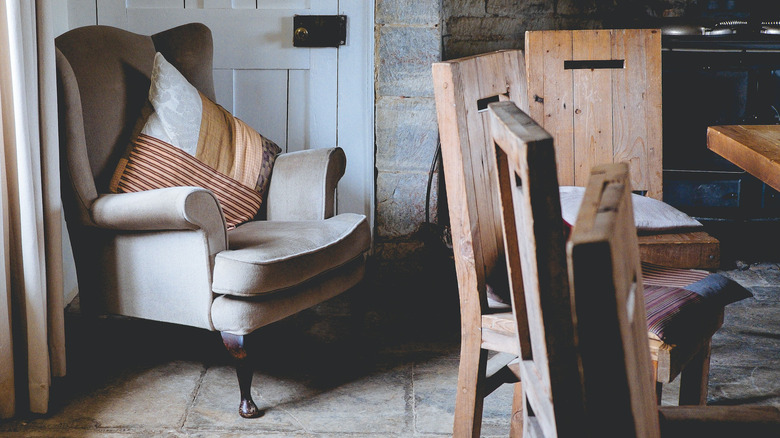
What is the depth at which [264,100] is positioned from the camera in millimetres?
3096

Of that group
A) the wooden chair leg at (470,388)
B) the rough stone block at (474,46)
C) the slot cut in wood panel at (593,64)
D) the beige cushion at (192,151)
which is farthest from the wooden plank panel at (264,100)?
the wooden chair leg at (470,388)

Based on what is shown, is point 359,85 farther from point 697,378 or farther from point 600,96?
point 697,378

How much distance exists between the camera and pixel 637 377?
54 cm

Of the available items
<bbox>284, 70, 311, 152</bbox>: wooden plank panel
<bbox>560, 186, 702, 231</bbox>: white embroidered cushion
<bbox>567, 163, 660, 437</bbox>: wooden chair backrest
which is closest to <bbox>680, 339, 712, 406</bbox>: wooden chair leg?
<bbox>560, 186, 702, 231</bbox>: white embroidered cushion

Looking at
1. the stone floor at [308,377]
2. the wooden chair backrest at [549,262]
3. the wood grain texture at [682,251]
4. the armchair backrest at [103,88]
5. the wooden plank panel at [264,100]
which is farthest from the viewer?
the wooden plank panel at [264,100]

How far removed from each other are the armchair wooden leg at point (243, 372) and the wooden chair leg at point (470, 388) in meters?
0.65

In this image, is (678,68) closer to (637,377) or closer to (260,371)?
(260,371)

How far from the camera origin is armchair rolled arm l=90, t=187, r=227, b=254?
1899 millimetres

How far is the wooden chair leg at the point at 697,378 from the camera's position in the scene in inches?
63.2

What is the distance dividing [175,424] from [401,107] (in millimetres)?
1524

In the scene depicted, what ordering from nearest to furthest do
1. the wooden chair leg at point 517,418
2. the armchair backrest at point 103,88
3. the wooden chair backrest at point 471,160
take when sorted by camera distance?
the wooden chair backrest at point 471,160 < the wooden chair leg at point 517,418 < the armchair backrest at point 103,88

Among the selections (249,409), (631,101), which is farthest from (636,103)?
(249,409)

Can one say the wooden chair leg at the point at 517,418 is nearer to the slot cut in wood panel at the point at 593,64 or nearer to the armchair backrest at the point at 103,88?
the slot cut in wood panel at the point at 593,64

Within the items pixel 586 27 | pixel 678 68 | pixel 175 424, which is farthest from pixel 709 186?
pixel 175 424
